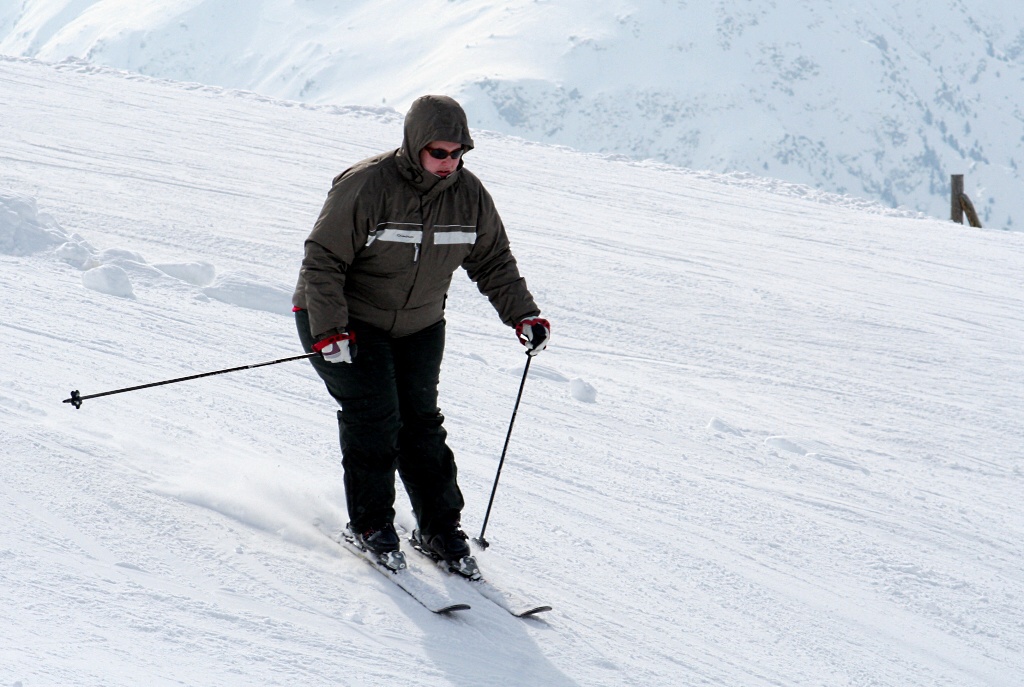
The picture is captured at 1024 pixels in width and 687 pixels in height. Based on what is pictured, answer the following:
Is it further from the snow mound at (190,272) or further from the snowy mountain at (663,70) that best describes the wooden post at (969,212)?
the snowy mountain at (663,70)

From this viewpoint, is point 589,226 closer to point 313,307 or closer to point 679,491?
point 679,491

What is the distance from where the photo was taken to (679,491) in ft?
16.5

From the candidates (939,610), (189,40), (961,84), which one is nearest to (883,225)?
(939,610)

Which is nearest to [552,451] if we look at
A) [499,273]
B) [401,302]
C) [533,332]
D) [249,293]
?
[533,332]

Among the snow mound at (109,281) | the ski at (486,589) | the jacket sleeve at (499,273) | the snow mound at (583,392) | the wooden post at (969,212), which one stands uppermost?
the wooden post at (969,212)

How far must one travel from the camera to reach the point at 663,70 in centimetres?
14962

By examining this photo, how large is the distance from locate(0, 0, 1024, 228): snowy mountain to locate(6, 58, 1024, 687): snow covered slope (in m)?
124

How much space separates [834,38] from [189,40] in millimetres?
102387

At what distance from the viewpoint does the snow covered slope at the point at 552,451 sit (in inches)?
118

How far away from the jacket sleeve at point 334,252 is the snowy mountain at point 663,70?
130 m

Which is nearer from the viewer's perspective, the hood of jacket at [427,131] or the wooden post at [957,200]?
the hood of jacket at [427,131]

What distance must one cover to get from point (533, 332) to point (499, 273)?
240 mm

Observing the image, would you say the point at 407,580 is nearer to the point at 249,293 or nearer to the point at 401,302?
the point at 401,302

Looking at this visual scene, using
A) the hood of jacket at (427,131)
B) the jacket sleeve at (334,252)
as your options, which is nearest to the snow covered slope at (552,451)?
the jacket sleeve at (334,252)
